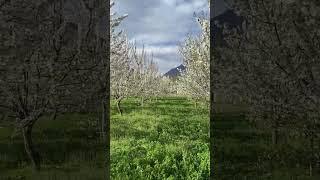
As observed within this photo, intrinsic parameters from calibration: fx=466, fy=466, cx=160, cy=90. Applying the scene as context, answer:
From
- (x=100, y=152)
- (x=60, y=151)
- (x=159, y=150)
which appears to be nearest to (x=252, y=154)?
(x=100, y=152)

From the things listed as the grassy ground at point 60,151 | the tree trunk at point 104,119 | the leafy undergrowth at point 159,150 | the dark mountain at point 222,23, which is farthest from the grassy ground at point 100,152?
the leafy undergrowth at point 159,150

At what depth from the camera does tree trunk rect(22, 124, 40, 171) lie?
7.54 m

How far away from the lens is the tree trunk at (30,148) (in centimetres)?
754

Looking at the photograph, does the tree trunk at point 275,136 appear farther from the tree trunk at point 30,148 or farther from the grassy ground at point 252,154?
the tree trunk at point 30,148

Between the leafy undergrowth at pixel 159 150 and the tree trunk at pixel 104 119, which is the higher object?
the tree trunk at pixel 104 119

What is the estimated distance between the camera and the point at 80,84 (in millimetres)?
7977

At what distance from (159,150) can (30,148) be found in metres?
11.2

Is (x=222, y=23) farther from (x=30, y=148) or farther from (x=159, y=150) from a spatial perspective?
(x=159, y=150)

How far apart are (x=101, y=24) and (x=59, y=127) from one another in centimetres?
196

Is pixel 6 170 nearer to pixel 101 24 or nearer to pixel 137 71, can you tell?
pixel 101 24

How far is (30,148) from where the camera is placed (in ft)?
24.8

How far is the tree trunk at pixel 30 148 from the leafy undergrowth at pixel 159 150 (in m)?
7.74

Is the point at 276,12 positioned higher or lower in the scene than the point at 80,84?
higher

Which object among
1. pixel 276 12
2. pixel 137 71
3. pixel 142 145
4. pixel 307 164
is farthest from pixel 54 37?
pixel 137 71
